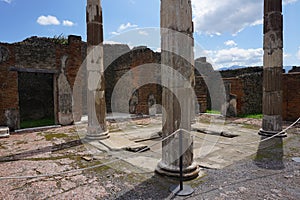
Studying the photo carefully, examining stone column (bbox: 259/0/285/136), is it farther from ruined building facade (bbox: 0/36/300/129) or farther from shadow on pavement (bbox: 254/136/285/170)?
ruined building facade (bbox: 0/36/300/129)

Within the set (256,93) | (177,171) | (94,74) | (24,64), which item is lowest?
(177,171)

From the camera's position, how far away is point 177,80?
323 cm

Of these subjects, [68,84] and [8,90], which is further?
[68,84]

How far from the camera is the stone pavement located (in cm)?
299

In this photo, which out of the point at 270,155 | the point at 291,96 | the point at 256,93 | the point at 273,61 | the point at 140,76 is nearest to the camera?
the point at 270,155

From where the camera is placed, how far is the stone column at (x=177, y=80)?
10.5ft

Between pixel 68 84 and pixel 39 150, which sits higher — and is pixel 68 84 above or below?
above

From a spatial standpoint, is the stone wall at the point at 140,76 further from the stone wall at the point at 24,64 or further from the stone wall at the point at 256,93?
the stone wall at the point at 256,93

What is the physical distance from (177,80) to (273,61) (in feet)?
14.1

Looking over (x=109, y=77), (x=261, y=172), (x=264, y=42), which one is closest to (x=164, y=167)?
(x=261, y=172)

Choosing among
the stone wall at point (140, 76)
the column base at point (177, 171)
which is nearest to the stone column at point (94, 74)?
the column base at point (177, 171)

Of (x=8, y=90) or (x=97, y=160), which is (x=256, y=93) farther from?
(x=8, y=90)

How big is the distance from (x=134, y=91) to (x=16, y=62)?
5338 millimetres

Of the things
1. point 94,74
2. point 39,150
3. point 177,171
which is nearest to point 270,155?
point 177,171
